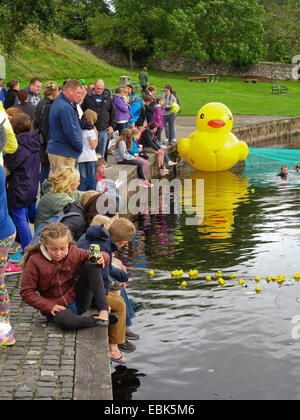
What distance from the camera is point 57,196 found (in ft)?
28.0

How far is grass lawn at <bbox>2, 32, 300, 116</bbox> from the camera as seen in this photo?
3878 cm

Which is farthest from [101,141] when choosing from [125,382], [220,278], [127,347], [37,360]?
[37,360]

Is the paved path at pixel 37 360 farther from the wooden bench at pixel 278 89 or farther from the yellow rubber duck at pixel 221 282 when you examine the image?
the wooden bench at pixel 278 89

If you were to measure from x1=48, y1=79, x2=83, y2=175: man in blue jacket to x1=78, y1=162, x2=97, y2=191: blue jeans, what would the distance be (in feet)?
4.77

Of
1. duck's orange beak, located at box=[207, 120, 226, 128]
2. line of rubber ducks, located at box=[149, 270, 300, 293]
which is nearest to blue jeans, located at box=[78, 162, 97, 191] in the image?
line of rubber ducks, located at box=[149, 270, 300, 293]

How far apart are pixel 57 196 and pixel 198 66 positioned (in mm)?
60293

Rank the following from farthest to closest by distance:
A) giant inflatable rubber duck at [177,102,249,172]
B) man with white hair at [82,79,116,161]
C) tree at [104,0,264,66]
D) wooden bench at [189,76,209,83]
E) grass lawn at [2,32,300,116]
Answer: tree at [104,0,264,66] → wooden bench at [189,76,209,83] → grass lawn at [2,32,300,116] → giant inflatable rubber duck at [177,102,249,172] → man with white hair at [82,79,116,161]

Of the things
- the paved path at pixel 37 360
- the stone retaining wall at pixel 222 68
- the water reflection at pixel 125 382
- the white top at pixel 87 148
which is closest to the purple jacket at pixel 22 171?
the paved path at pixel 37 360

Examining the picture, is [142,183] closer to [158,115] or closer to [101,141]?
[101,141]

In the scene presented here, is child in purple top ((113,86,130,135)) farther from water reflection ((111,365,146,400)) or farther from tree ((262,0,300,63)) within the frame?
tree ((262,0,300,63))

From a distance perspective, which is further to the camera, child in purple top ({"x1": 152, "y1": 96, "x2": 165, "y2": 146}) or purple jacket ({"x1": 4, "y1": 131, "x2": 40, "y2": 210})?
child in purple top ({"x1": 152, "y1": 96, "x2": 165, "y2": 146})

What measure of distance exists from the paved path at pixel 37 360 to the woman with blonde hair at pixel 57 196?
142 centimetres

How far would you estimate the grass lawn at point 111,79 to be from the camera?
3878 cm
